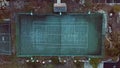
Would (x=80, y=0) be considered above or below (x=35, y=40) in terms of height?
above

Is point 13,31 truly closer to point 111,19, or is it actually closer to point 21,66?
point 21,66

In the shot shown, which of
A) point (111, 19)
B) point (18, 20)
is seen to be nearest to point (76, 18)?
point (111, 19)

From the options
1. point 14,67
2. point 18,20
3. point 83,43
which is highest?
point 18,20

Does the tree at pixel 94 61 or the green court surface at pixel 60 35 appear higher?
the green court surface at pixel 60 35

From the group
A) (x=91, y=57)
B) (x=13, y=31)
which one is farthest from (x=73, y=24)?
(x=13, y=31)

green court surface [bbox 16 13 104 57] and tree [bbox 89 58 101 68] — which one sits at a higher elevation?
green court surface [bbox 16 13 104 57]

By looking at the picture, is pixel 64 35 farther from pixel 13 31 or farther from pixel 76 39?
pixel 13 31
